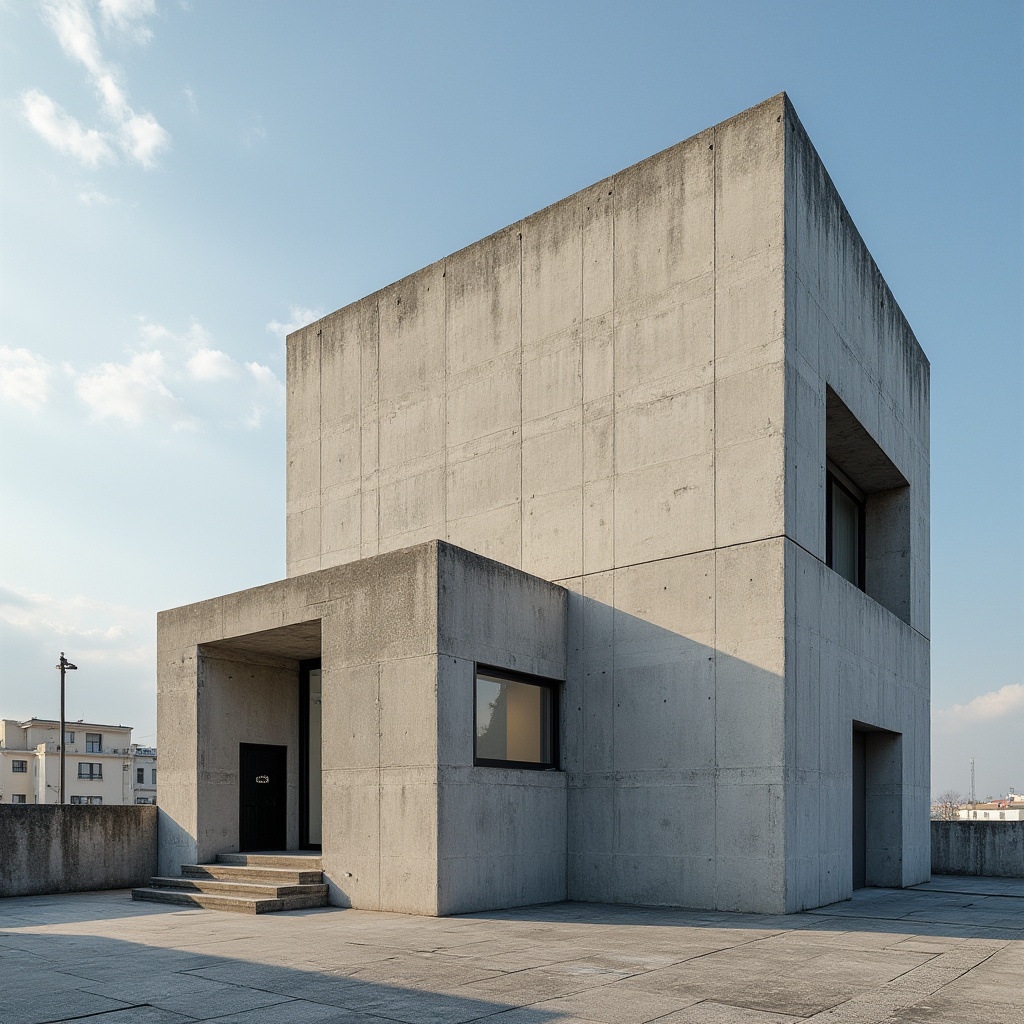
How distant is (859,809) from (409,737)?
9.00 meters

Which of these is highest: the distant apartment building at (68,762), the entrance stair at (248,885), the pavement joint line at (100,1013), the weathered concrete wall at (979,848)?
the pavement joint line at (100,1013)

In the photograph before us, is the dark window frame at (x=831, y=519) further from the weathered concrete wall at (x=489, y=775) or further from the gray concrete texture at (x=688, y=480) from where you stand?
the weathered concrete wall at (x=489, y=775)

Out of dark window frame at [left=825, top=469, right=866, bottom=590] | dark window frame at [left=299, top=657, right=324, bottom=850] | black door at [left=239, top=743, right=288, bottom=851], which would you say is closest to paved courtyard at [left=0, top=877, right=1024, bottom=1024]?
black door at [left=239, top=743, right=288, bottom=851]

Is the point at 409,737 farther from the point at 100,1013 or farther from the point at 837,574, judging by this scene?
the point at 837,574

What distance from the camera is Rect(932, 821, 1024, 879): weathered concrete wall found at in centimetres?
2053

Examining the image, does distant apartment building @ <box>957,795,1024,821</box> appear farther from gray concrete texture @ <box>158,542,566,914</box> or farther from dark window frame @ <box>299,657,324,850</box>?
gray concrete texture @ <box>158,542,566,914</box>

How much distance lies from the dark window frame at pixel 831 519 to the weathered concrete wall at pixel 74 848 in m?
12.0

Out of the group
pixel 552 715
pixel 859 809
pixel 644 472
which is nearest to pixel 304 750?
pixel 552 715

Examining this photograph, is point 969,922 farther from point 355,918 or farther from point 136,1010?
point 136,1010

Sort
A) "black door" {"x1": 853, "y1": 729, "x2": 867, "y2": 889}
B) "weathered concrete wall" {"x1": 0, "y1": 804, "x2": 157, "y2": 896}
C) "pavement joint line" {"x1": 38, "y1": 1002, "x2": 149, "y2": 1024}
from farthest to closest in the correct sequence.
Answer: "black door" {"x1": 853, "y1": 729, "x2": 867, "y2": 889} < "weathered concrete wall" {"x1": 0, "y1": 804, "x2": 157, "y2": 896} < "pavement joint line" {"x1": 38, "y1": 1002, "x2": 149, "y2": 1024}

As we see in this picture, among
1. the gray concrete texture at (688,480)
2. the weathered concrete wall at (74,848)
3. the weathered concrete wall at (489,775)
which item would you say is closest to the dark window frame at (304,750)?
the weathered concrete wall at (74,848)

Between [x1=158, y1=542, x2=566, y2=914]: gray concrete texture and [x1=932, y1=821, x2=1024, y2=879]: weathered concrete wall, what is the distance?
11.2 metres

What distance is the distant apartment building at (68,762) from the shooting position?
82.6m

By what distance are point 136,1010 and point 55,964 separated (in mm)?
2407
